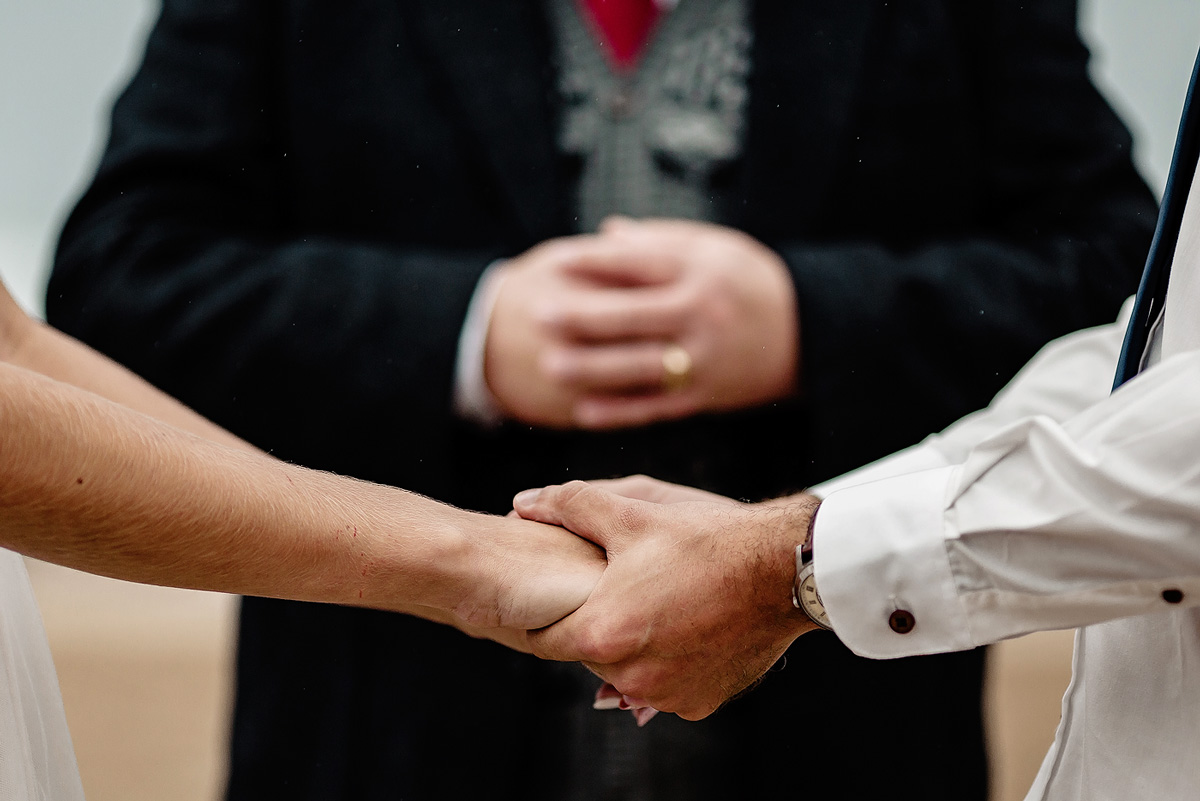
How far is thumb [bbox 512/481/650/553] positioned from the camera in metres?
0.67

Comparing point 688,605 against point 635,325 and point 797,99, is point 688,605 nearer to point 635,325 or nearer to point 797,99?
point 635,325

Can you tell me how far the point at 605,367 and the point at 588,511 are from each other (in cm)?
12

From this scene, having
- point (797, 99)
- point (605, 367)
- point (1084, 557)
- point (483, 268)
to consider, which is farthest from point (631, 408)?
point (1084, 557)

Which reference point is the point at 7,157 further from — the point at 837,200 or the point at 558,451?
the point at 837,200

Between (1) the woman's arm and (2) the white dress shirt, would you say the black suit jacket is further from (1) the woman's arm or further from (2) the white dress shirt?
(2) the white dress shirt

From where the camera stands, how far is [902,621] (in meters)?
0.52

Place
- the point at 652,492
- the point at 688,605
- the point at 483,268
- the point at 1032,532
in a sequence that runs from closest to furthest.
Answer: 1. the point at 1032,532
2. the point at 688,605
3. the point at 652,492
4. the point at 483,268

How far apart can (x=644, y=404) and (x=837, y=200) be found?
0.22m

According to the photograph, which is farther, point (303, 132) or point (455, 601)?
point (303, 132)

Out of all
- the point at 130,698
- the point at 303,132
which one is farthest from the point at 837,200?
the point at 130,698

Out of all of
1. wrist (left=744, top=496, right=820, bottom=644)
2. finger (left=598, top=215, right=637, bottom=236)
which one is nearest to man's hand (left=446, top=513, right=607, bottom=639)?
wrist (left=744, top=496, right=820, bottom=644)

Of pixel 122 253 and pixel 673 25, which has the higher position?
pixel 673 25

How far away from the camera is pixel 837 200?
2.84ft

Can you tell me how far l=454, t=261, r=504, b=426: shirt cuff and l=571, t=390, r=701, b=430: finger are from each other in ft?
0.22
